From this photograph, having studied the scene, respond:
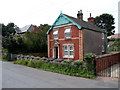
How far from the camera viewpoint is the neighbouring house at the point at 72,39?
14.7 meters

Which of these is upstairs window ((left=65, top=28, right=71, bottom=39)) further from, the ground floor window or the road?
the road

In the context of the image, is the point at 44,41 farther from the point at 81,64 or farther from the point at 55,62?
the point at 81,64

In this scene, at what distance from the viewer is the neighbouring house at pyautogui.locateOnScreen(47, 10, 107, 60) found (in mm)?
14688

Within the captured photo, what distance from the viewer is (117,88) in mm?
5555

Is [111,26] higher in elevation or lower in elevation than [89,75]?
higher

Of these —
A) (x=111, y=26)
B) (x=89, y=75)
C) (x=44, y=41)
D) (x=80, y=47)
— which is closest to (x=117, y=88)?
(x=89, y=75)

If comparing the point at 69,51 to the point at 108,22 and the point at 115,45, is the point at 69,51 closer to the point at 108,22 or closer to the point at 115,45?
the point at 115,45

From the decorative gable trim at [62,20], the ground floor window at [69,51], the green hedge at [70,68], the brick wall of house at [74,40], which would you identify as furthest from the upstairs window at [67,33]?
the green hedge at [70,68]

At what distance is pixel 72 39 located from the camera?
1559cm

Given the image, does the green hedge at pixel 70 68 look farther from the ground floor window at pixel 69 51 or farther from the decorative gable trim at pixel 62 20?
the decorative gable trim at pixel 62 20

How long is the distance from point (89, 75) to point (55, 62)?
13.2ft

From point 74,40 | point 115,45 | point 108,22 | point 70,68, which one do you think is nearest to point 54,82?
point 70,68

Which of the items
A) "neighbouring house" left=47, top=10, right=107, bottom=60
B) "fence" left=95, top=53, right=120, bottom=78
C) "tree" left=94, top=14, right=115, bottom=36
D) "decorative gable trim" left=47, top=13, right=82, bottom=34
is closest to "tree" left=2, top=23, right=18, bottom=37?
"neighbouring house" left=47, top=10, right=107, bottom=60

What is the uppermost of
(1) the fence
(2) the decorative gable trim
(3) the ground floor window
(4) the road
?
(2) the decorative gable trim
